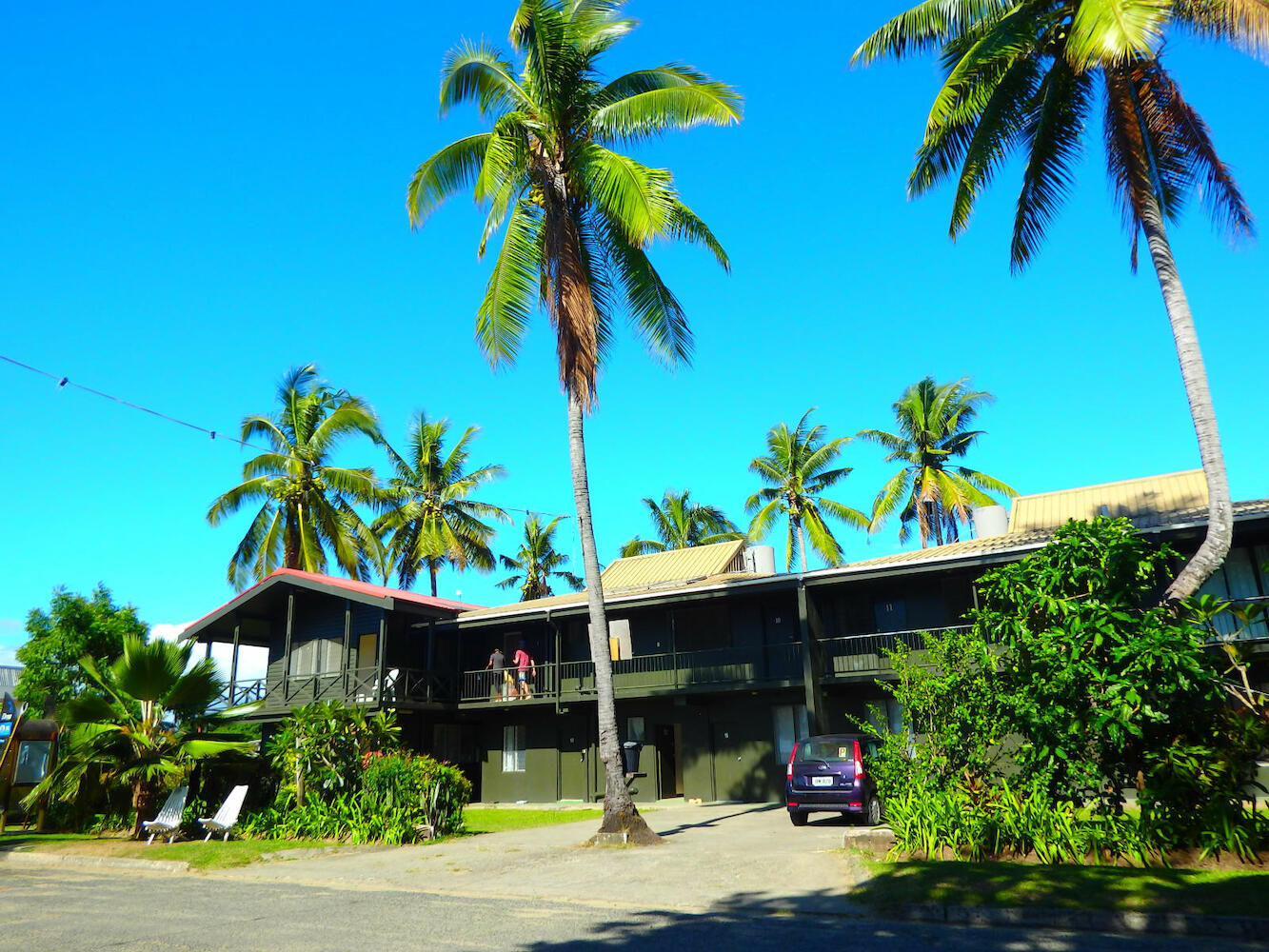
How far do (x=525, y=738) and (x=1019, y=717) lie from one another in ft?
63.6

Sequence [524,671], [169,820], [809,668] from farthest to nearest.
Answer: [524,671]
[809,668]
[169,820]

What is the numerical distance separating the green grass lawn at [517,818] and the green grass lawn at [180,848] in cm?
387

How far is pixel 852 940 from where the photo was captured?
7207 millimetres

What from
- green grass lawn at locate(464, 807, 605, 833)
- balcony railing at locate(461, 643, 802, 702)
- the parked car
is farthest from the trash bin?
the parked car

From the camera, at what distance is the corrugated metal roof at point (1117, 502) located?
23234 mm

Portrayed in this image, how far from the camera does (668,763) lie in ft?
85.7

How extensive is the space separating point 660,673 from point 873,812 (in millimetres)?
9617

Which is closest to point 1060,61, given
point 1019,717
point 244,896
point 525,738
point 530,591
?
point 1019,717

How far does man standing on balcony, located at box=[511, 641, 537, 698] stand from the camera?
25969 mm

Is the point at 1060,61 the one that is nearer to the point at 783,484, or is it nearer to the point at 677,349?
the point at 677,349

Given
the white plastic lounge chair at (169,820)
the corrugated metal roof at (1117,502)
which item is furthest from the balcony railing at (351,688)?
the corrugated metal roof at (1117,502)

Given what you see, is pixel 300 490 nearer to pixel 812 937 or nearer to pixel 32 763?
pixel 32 763

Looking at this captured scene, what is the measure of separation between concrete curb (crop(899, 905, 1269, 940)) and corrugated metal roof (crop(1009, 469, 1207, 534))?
1669cm

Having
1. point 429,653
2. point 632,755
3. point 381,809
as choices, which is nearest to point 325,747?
point 381,809
